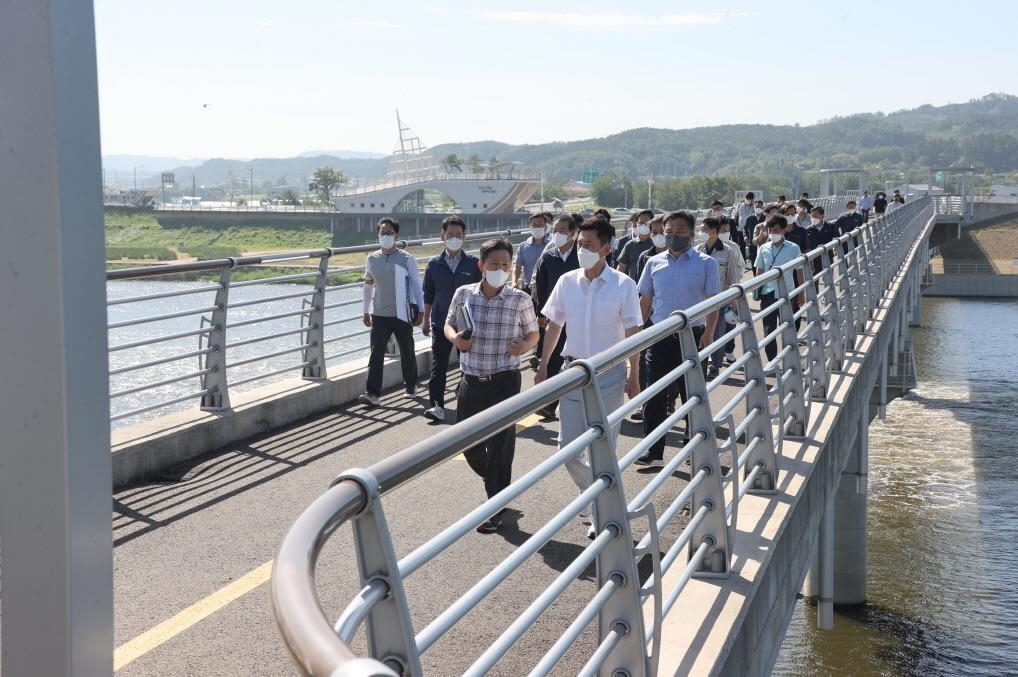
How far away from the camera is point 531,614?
2926 millimetres

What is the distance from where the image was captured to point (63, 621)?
320 centimetres

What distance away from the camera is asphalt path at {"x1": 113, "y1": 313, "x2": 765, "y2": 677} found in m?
5.21

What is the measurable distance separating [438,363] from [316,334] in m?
1.65

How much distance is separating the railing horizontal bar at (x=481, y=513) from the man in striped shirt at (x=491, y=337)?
3929 mm

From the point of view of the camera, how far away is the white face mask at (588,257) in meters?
7.35

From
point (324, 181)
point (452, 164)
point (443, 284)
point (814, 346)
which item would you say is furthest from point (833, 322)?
point (324, 181)

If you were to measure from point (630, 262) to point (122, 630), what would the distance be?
803 cm

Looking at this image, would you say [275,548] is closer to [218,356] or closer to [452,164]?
[218,356]

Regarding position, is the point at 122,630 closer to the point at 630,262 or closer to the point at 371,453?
the point at 371,453

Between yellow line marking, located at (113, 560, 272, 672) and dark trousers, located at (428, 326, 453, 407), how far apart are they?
405 cm

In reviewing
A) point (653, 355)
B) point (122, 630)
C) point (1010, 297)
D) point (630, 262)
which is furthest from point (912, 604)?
point (1010, 297)

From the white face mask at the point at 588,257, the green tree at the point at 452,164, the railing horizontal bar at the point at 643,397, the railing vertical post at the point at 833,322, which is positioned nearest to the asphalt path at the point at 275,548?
the railing horizontal bar at the point at 643,397

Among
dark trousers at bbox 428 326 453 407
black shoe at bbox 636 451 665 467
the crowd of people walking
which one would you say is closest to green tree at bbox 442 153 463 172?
the crowd of people walking

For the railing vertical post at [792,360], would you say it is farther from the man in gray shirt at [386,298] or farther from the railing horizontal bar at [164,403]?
the man in gray shirt at [386,298]
